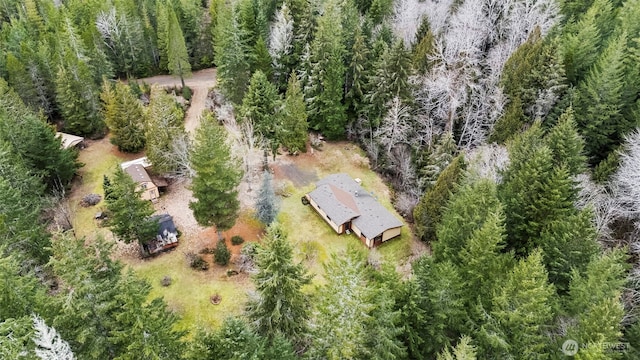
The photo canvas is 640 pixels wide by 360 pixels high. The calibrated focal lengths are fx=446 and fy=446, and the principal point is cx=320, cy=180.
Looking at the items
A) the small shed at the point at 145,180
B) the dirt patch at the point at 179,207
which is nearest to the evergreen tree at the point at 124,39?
the small shed at the point at 145,180

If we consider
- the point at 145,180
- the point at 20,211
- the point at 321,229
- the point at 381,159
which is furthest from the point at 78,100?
the point at 381,159

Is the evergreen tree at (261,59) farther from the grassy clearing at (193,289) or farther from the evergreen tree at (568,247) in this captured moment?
the evergreen tree at (568,247)

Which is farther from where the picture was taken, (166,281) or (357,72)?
(357,72)

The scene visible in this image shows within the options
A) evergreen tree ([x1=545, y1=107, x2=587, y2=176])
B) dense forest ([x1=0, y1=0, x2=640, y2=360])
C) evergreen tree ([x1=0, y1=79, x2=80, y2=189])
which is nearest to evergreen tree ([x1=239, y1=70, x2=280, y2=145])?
dense forest ([x1=0, y1=0, x2=640, y2=360])

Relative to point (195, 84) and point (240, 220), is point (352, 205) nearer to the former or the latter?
point (240, 220)

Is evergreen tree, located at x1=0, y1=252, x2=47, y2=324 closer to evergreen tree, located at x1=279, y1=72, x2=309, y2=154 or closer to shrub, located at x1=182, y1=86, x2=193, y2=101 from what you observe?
evergreen tree, located at x1=279, y1=72, x2=309, y2=154

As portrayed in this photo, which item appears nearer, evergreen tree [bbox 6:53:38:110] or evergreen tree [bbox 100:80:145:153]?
evergreen tree [bbox 100:80:145:153]

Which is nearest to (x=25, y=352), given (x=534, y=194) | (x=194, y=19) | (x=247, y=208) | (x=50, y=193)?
(x=247, y=208)
